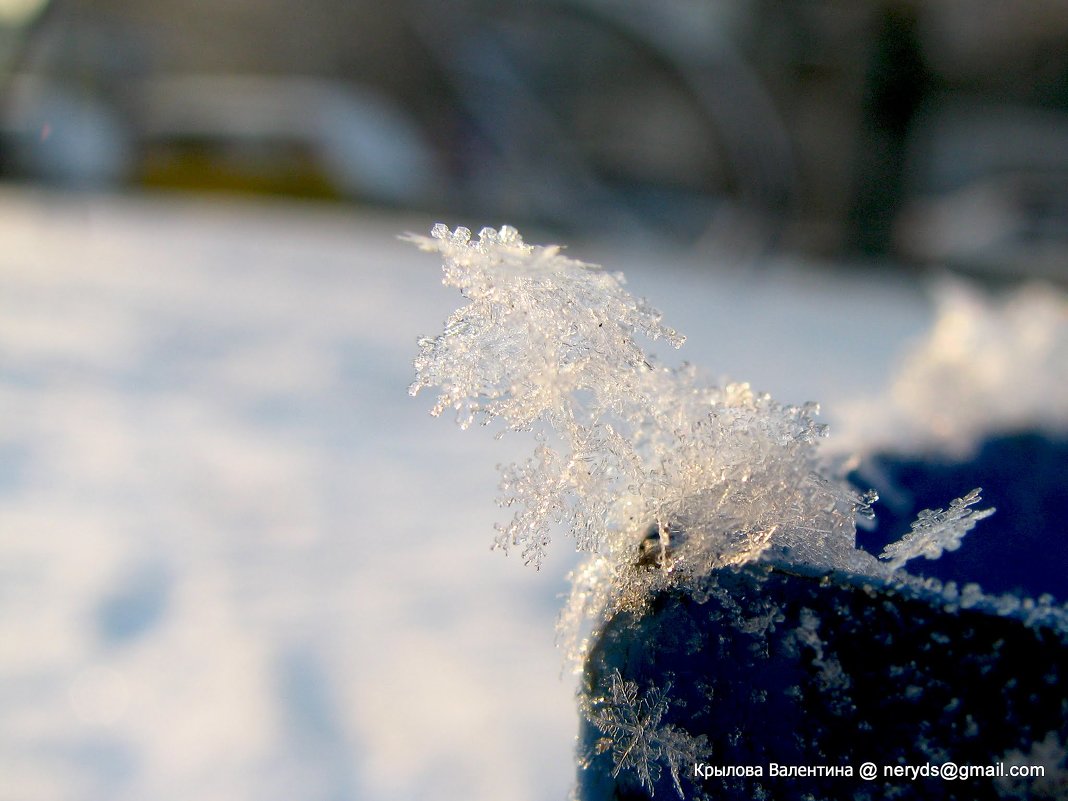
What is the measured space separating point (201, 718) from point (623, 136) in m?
5.92

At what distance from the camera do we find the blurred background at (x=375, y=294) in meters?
1.00

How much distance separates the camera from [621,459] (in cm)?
50

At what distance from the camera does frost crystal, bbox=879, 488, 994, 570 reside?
1.49 feet

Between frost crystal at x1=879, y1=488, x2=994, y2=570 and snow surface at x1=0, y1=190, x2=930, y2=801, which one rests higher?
snow surface at x1=0, y1=190, x2=930, y2=801

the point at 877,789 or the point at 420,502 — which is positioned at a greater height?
the point at 420,502

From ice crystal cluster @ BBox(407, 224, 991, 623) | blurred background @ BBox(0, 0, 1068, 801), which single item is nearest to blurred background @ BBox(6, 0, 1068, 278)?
blurred background @ BBox(0, 0, 1068, 801)

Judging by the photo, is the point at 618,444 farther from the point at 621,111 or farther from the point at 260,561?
the point at 621,111

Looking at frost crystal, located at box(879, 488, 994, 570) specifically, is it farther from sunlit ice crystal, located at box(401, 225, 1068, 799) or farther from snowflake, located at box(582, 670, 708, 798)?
snowflake, located at box(582, 670, 708, 798)

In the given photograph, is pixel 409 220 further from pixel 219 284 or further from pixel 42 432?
pixel 42 432

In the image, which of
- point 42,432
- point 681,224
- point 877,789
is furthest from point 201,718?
point 681,224

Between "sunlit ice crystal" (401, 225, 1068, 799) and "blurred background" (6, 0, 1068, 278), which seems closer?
"sunlit ice crystal" (401, 225, 1068, 799)

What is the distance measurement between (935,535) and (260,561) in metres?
1.11

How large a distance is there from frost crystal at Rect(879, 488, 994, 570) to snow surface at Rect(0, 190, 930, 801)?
252mm

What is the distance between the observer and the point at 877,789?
1.41 feet
